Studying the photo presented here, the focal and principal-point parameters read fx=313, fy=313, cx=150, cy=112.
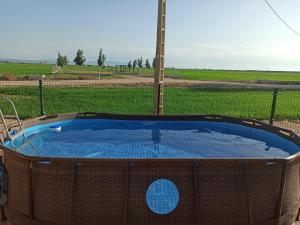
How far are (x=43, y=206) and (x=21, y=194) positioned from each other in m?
0.36

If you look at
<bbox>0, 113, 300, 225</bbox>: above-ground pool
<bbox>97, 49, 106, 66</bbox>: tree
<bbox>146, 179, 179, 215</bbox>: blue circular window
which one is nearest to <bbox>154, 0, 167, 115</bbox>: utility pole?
<bbox>0, 113, 300, 225</bbox>: above-ground pool

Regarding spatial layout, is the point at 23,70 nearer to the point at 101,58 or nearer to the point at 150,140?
the point at 101,58

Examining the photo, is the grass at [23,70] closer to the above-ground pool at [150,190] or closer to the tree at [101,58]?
the tree at [101,58]

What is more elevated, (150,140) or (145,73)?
(150,140)

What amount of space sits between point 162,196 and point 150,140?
476 cm

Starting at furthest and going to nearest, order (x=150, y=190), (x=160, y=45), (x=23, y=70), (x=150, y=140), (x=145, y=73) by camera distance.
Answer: (x=145, y=73) → (x=23, y=70) → (x=160, y=45) → (x=150, y=140) → (x=150, y=190)

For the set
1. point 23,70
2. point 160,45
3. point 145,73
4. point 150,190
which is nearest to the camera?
point 150,190

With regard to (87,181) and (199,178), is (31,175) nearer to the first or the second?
(87,181)

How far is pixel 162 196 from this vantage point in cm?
348

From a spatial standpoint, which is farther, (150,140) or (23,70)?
(23,70)

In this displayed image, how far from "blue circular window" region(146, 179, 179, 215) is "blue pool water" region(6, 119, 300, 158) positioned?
337 centimetres

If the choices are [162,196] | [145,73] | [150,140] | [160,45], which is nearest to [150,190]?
[162,196]

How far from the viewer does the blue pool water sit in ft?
22.7

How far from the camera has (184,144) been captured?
311 inches
